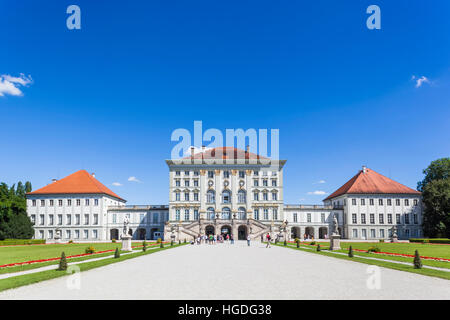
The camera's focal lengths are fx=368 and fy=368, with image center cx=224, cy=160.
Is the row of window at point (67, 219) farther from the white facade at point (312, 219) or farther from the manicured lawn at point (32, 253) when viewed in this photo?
the white facade at point (312, 219)

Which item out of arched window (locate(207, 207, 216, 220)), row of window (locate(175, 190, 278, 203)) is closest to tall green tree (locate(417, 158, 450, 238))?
row of window (locate(175, 190, 278, 203))

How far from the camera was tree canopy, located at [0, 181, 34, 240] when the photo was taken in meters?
52.3

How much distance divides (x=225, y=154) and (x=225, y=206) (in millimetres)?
10290

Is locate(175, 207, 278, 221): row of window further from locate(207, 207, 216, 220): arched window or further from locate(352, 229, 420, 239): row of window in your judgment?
locate(352, 229, 420, 239): row of window

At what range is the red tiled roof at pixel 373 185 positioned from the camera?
68250 millimetres

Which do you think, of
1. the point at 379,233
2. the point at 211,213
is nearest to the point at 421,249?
the point at 379,233

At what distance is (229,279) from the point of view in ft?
42.2

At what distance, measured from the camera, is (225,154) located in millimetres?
72750

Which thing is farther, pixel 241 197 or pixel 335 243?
pixel 241 197

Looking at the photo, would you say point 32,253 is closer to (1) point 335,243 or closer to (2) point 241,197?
(1) point 335,243

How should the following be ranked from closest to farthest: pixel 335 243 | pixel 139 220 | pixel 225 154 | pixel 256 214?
pixel 335 243, pixel 256 214, pixel 139 220, pixel 225 154

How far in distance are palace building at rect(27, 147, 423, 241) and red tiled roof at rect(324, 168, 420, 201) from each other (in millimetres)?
171
